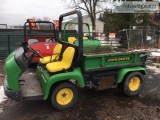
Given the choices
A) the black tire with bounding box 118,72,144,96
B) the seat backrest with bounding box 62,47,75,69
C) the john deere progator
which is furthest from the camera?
the black tire with bounding box 118,72,144,96

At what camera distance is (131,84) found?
17.1ft

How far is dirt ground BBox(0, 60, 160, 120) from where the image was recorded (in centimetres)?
413

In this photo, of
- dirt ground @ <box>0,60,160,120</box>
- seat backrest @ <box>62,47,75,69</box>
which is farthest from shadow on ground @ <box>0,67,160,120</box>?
seat backrest @ <box>62,47,75,69</box>

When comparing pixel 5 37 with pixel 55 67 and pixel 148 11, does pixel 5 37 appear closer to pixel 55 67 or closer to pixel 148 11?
pixel 55 67

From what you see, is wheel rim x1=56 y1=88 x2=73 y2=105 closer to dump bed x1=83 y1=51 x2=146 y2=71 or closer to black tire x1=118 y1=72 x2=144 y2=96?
dump bed x1=83 y1=51 x2=146 y2=71

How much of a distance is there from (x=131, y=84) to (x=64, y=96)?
1771 mm

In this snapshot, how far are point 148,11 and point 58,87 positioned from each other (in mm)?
18504

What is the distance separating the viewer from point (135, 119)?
4020mm

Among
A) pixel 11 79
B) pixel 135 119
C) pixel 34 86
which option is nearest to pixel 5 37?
pixel 34 86

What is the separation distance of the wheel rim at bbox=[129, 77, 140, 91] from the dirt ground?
0.23 meters

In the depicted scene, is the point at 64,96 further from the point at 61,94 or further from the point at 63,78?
the point at 63,78

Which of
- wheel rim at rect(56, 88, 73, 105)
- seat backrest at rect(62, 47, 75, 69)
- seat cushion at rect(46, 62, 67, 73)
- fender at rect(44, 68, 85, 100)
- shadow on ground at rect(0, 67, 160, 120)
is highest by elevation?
seat backrest at rect(62, 47, 75, 69)

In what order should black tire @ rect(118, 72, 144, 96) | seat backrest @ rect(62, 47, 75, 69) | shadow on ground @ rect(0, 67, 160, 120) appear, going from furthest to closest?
black tire @ rect(118, 72, 144, 96), seat backrest @ rect(62, 47, 75, 69), shadow on ground @ rect(0, 67, 160, 120)

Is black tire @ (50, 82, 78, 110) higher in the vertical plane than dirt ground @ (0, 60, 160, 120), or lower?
higher
